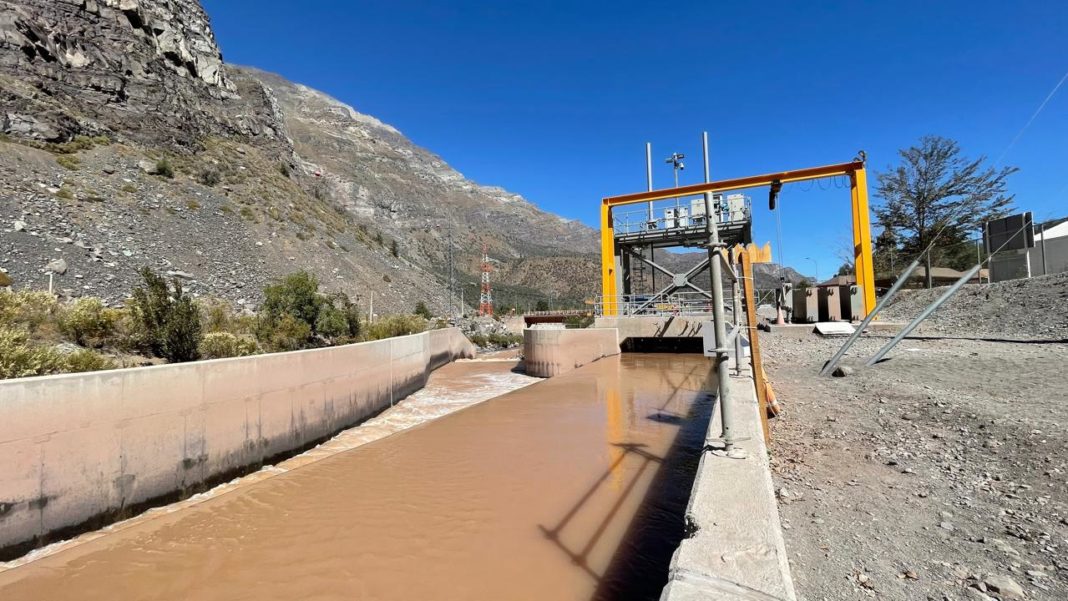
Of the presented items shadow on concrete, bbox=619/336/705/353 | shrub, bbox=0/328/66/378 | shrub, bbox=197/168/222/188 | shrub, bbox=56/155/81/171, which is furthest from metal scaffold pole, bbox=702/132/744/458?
shrub, bbox=197/168/222/188

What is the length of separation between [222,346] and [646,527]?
395 inches

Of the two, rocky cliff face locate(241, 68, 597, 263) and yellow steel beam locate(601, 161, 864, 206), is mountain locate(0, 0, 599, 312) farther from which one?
rocky cliff face locate(241, 68, 597, 263)

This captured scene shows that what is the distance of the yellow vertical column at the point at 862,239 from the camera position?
1786 cm

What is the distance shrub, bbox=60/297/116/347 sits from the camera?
27.7 feet

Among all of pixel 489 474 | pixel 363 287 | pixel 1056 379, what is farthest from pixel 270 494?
pixel 363 287

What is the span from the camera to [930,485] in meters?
4.05

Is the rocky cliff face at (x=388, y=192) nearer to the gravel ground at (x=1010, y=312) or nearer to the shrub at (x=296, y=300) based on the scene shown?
the shrub at (x=296, y=300)

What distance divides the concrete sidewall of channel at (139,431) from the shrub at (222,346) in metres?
2.89

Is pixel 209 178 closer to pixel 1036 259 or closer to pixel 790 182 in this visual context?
pixel 790 182

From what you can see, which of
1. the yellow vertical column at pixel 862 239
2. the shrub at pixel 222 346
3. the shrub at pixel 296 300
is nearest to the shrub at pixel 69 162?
the shrub at pixel 296 300

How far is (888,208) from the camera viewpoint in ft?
90.2

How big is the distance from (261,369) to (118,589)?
3714 mm

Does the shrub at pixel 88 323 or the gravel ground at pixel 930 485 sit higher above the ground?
the shrub at pixel 88 323

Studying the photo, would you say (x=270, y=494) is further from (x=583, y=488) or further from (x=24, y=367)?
(x=583, y=488)
